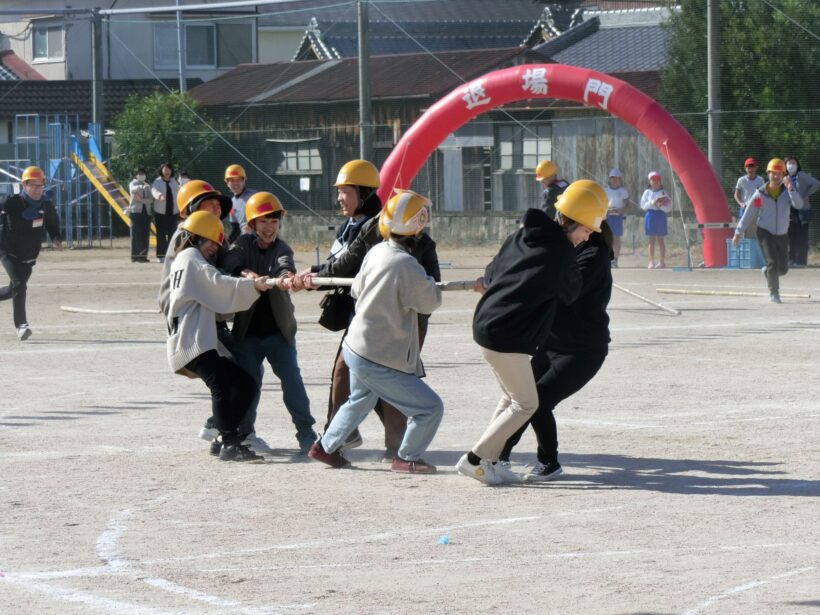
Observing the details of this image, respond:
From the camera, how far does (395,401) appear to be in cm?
927

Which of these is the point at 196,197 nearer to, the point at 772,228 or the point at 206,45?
the point at 772,228

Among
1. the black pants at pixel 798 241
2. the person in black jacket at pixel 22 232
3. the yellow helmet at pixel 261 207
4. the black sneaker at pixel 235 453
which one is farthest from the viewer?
the black pants at pixel 798 241

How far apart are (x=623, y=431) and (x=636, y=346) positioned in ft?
17.9

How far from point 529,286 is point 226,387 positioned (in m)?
2.21

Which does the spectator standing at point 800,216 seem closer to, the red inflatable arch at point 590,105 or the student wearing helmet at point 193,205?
the red inflatable arch at point 590,105

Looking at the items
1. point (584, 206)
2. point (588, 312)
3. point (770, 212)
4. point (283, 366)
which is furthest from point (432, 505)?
point (770, 212)

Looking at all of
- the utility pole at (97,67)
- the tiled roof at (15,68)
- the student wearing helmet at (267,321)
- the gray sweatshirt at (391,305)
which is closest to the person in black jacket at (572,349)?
the gray sweatshirt at (391,305)

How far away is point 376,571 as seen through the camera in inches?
276

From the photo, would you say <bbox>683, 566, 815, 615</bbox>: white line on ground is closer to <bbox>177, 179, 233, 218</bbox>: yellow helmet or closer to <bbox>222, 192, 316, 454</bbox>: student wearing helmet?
<bbox>222, 192, 316, 454</bbox>: student wearing helmet

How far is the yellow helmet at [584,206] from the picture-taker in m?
8.79

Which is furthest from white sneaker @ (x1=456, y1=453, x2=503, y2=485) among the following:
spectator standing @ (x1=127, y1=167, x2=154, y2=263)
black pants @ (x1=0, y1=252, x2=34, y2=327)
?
spectator standing @ (x1=127, y1=167, x2=154, y2=263)

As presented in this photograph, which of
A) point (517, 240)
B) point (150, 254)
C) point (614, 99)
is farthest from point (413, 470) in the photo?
point (150, 254)

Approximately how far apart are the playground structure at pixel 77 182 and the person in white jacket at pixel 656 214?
1361 centimetres

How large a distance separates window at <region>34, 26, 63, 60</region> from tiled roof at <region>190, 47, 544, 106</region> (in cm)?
1065
